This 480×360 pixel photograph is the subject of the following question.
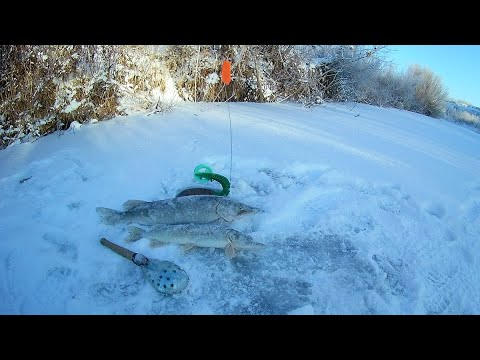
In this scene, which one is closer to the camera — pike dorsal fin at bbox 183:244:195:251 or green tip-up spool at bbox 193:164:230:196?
pike dorsal fin at bbox 183:244:195:251

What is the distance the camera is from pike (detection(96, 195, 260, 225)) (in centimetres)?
318

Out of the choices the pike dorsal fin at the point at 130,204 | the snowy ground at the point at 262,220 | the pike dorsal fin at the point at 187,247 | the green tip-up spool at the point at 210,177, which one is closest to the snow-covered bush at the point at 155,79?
the snowy ground at the point at 262,220

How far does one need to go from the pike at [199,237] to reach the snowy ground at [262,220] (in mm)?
84

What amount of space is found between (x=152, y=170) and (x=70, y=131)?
184cm

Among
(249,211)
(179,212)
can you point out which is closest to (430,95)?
(249,211)

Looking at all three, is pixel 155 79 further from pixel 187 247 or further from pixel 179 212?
pixel 187 247

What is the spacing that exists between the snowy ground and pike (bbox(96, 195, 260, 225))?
12 cm

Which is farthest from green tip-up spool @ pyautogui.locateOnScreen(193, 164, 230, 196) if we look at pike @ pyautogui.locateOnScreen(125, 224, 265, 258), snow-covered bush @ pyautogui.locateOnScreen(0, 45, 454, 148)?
snow-covered bush @ pyautogui.locateOnScreen(0, 45, 454, 148)

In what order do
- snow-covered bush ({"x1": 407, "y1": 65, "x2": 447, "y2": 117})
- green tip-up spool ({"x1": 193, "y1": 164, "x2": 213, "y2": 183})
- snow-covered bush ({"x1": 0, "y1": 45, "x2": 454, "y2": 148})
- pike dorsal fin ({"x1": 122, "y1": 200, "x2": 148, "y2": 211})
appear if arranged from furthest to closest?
snow-covered bush ({"x1": 407, "y1": 65, "x2": 447, "y2": 117}) → snow-covered bush ({"x1": 0, "y1": 45, "x2": 454, "y2": 148}) → green tip-up spool ({"x1": 193, "y1": 164, "x2": 213, "y2": 183}) → pike dorsal fin ({"x1": 122, "y1": 200, "x2": 148, "y2": 211})

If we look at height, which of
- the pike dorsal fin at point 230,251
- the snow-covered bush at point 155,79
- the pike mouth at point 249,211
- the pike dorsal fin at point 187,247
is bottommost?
the pike dorsal fin at point 187,247

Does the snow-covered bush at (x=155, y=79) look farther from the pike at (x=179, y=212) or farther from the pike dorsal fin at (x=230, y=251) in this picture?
the pike dorsal fin at (x=230, y=251)

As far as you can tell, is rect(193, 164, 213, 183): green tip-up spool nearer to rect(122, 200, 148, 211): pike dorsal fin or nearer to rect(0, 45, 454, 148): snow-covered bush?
rect(122, 200, 148, 211): pike dorsal fin

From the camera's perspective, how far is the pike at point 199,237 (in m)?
2.93
